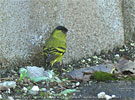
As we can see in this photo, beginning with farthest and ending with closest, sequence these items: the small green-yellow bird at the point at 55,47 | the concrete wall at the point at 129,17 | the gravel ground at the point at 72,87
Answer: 1. the concrete wall at the point at 129,17
2. the small green-yellow bird at the point at 55,47
3. the gravel ground at the point at 72,87

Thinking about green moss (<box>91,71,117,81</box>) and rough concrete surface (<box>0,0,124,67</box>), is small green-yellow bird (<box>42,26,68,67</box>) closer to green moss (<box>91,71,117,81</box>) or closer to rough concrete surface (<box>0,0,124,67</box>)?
rough concrete surface (<box>0,0,124,67</box>)

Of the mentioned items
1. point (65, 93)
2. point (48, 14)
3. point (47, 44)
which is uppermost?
point (48, 14)

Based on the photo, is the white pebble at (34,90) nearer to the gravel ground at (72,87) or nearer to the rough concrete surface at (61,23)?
the gravel ground at (72,87)

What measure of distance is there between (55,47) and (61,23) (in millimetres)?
319

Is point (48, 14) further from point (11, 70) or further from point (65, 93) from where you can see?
point (65, 93)

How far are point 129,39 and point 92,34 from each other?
3.07ft

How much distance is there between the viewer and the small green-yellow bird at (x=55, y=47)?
4.63m

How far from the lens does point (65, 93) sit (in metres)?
3.45

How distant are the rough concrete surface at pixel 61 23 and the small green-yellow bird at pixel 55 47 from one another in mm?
111

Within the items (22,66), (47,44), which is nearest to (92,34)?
(47,44)

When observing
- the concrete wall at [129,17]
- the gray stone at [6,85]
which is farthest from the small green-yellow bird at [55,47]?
the concrete wall at [129,17]

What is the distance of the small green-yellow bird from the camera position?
4.63 m

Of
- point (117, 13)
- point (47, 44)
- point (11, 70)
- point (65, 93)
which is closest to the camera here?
point (65, 93)

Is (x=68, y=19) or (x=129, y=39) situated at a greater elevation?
(x=68, y=19)
